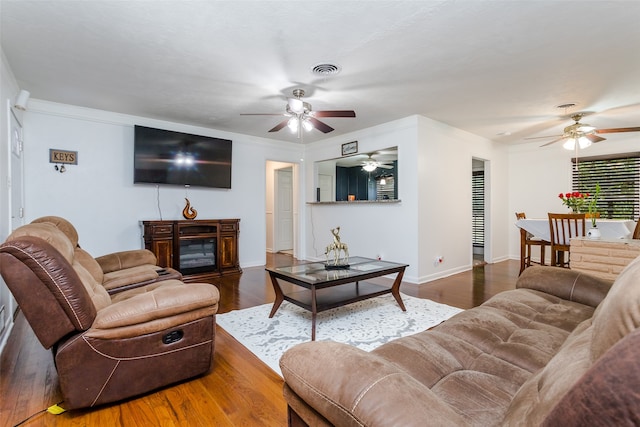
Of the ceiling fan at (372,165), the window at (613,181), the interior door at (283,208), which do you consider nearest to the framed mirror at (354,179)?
the ceiling fan at (372,165)

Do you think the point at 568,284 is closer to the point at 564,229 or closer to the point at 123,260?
the point at 564,229

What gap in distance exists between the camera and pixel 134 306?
1726mm

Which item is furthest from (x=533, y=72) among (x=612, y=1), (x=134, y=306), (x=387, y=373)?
(x=134, y=306)

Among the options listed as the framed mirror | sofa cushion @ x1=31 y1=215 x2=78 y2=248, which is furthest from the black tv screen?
the framed mirror

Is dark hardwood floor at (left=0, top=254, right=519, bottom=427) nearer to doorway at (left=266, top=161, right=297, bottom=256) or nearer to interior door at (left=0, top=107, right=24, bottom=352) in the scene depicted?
interior door at (left=0, top=107, right=24, bottom=352)

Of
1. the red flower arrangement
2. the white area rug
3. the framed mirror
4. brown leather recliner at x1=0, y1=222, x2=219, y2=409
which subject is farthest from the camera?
the framed mirror

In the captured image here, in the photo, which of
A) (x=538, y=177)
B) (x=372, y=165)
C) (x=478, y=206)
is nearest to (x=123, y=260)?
(x=372, y=165)

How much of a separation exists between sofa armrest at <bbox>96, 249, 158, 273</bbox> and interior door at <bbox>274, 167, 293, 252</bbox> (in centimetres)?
449

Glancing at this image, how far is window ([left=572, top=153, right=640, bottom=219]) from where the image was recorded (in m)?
5.30

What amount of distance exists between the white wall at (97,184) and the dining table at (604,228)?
5.05m

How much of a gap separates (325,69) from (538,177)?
556cm

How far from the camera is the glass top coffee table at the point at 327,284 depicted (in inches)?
103

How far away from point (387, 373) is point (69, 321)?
5.38 ft

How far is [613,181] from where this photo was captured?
18.1 ft
